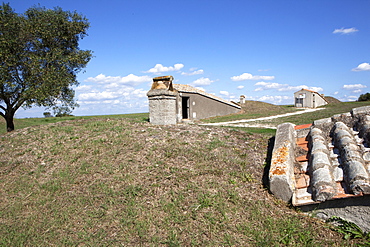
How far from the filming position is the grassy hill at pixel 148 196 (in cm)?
363

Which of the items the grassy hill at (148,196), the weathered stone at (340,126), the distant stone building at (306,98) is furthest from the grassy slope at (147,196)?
the distant stone building at (306,98)

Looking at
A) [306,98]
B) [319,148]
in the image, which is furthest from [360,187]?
[306,98]

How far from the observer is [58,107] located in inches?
582

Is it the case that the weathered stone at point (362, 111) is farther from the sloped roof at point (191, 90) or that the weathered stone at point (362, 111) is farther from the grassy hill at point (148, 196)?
the sloped roof at point (191, 90)

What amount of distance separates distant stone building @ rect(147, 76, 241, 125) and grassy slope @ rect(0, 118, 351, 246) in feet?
7.93

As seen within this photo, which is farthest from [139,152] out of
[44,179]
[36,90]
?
[36,90]

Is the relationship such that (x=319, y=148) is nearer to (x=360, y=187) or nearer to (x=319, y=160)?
(x=319, y=160)

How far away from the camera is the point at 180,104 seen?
65.7 ft

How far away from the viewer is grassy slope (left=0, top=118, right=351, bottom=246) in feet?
11.9

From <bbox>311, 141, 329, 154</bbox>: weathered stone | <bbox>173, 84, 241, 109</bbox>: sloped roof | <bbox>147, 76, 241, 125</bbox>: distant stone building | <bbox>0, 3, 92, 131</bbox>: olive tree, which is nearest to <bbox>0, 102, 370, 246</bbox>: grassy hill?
<bbox>311, 141, 329, 154</bbox>: weathered stone

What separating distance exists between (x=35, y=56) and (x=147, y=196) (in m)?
12.2

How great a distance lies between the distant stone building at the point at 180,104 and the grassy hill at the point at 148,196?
242 centimetres

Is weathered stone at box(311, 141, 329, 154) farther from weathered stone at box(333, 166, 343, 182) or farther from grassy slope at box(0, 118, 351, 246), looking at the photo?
grassy slope at box(0, 118, 351, 246)

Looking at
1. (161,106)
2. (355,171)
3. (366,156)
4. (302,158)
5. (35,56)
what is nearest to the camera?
(355,171)
